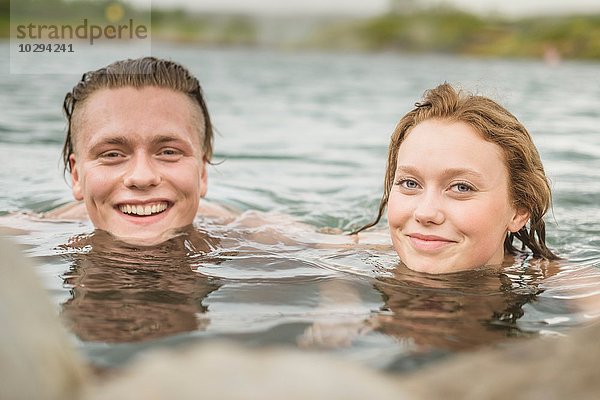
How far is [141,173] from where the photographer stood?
524 centimetres

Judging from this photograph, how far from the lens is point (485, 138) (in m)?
4.70

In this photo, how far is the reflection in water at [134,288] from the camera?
3.44 metres

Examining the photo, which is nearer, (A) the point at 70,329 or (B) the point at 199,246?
(A) the point at 70,329

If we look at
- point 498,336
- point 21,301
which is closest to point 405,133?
point 498,336

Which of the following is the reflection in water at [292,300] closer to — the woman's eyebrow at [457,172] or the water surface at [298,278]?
the water surface at [298,278]

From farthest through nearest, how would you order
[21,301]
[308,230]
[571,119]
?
[571,119] < [308,230] < [21,301]

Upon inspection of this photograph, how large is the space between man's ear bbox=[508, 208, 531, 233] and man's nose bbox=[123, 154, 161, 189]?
7.25ft

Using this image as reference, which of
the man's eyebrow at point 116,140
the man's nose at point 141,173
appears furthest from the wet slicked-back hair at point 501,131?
the man's eyebrow at point 116,140

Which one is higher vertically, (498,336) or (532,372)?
(532,372)

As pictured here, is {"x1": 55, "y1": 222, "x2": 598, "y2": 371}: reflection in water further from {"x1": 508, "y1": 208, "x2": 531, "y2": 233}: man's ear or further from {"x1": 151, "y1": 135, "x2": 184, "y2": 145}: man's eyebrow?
{"x1": 151, "y1": 135, "x2": 184, "y2": 145}: man's eyebrow

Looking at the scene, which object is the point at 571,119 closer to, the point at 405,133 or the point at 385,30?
the point at 405,133

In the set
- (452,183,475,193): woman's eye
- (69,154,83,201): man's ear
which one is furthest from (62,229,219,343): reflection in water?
(452,183,475,193): woman's eye

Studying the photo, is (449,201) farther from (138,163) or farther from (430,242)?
(138,163)

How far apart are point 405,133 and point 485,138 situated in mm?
561
